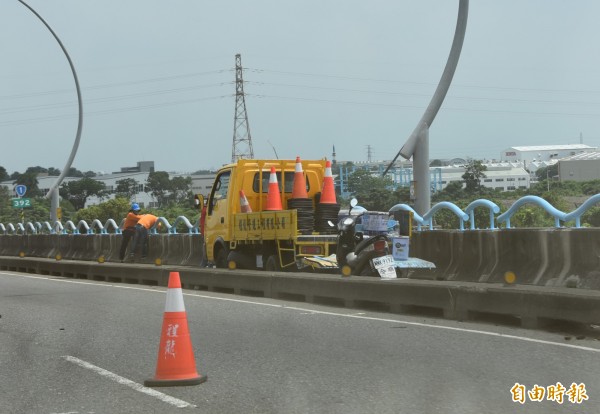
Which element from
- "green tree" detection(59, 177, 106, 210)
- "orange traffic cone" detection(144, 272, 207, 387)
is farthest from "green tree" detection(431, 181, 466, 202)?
"green tree" detection(59, 177, 106, 210)

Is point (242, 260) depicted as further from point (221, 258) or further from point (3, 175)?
point (3, 175)

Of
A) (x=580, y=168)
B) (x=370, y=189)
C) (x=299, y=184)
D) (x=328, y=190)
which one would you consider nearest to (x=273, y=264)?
(x=299, y=184)

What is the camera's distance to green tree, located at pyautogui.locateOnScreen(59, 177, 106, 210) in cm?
9638

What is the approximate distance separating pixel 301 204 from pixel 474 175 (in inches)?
404

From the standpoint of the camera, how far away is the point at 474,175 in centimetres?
2761

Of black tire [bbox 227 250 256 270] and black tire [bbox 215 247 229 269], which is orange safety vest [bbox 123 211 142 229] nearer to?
black tire [bbox 215 247 229 269]

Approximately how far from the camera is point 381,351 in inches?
396

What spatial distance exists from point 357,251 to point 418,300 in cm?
293

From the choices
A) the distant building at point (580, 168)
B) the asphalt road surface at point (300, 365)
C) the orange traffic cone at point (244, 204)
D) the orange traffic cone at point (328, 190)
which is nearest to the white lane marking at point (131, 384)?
the asphalt road surface at point (300, 365)

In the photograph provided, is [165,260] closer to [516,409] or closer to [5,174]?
[516,409]

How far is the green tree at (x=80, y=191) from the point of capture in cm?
9638

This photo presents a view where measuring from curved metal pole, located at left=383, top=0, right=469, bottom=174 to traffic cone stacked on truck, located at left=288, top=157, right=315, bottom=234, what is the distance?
251cm

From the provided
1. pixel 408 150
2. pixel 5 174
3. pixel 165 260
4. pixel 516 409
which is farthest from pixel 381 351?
pixel 5 174

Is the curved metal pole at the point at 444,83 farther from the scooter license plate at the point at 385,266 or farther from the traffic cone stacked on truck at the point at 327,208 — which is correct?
the scooter license plate at the point at 385,266
